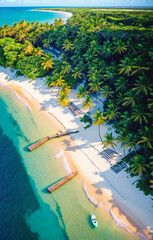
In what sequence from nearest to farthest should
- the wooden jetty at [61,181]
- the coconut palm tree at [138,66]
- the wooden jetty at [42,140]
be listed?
1. the wooden jetty at [61,181]
2. the coconut palm tree at [138,66]
3. the wooden jetty at [42,140]

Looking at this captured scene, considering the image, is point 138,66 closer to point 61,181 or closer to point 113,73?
point 113,73

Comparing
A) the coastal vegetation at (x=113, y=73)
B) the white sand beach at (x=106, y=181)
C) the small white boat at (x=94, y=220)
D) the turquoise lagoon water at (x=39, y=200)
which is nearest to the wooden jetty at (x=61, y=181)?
the turquoise lagoon water at (x=39, y=200)

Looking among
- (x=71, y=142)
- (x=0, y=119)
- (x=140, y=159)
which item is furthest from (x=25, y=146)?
(x=140, y=159)

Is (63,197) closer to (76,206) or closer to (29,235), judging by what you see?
(76,206)

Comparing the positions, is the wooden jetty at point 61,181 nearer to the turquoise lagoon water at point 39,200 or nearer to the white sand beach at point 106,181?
the turquoise lagoon water at point 39,200

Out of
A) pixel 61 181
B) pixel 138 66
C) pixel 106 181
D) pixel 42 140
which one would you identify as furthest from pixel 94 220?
pixel 138 66

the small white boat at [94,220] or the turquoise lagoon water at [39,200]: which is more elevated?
the turquoise lagoon water at [39,200]

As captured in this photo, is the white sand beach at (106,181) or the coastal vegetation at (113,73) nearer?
the white sand beach at (106,181)
